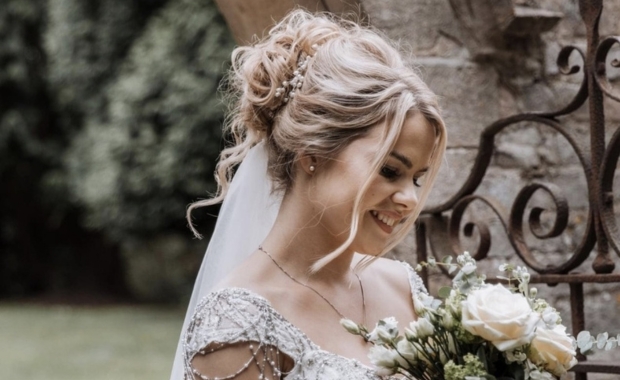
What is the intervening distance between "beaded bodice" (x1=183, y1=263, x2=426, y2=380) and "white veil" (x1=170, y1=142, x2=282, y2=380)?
0.37m

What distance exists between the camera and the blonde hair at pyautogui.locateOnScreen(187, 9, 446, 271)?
209 cm

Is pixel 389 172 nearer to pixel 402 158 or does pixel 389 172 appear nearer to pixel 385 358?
pixel 402 158

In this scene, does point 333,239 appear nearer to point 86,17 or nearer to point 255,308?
point 255,308

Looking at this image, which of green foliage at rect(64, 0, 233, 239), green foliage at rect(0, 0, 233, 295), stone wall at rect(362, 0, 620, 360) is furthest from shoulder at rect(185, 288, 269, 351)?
green foliage at rect(64, 0, 233, 239)

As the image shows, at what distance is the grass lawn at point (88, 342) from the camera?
10508 millimetres

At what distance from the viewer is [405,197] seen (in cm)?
206

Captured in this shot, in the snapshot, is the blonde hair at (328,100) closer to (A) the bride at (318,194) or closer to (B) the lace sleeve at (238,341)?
(A) the bride at (318,194)

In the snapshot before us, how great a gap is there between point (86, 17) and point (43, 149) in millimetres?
3848

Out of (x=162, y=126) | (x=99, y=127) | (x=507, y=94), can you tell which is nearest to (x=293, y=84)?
(x=507, y=94)

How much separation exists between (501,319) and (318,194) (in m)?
0.55

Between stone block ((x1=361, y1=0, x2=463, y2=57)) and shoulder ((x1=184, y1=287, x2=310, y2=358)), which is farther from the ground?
stone block ((x1=361, y1=0, x2=463, y2=57))

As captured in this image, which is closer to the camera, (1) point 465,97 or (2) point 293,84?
(2) point 293,84

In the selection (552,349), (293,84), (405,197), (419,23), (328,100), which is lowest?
(552,349)

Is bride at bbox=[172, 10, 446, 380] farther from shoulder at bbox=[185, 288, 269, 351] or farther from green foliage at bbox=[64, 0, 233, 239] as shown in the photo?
green foliage at bbox=[64, 0, 233, 239]
